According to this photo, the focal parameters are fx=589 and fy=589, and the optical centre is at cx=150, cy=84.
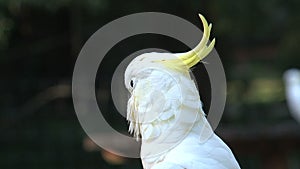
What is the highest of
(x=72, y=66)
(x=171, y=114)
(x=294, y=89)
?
(x=171, y=114)

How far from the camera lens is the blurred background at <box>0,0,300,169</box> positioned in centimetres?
361

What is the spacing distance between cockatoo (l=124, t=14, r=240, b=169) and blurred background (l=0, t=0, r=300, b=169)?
2.28 m

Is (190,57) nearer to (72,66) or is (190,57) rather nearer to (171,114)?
(171,114)

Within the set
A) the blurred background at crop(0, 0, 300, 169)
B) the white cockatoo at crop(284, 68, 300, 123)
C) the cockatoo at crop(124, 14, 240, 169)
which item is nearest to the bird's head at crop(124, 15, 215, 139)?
the cockatoo at crop(124, 14, 240, 169)

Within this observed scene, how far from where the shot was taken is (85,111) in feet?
10.3

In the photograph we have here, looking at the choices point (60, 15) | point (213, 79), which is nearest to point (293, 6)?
point (60, 15)

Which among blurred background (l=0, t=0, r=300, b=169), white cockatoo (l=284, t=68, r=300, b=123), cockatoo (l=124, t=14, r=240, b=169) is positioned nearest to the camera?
cockatoo (l=124, t=14, r=240, b=169)

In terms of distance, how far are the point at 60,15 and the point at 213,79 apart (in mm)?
2926

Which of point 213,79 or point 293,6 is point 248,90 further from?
point 213,79

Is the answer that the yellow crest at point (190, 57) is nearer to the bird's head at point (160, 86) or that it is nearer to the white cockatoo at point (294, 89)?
the bird's head at point (160, 86)

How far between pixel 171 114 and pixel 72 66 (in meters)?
3.47

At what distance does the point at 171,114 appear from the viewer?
93cm

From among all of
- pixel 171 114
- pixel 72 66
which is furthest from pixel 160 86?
pixel 72 66

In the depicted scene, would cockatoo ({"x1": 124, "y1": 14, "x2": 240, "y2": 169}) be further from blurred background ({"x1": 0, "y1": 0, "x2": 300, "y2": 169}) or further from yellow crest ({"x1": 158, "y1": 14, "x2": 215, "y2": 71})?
blurred background ({"x1": 0, "y1": 0, "x2": 300, "y2": 169})
